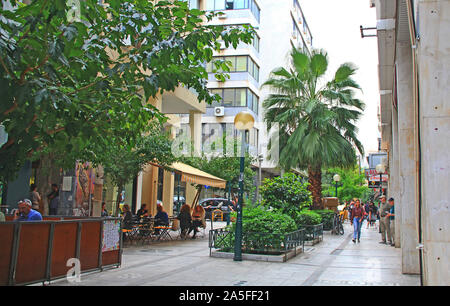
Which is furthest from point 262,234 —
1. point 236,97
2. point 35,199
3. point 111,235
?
point 236,97

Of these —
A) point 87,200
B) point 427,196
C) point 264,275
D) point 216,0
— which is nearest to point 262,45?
point 216,0

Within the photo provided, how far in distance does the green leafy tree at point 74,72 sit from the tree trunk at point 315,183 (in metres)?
15.4

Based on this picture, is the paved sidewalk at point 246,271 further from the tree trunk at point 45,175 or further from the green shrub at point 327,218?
the green shrub at point 327,218

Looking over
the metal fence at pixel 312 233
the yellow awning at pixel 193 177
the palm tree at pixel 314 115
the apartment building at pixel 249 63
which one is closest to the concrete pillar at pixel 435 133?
the metal fence at pixel 312 233

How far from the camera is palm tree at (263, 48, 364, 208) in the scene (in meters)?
21.1

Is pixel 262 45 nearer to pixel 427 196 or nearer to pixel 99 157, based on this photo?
pixel 99 157

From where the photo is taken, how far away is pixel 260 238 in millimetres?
11531

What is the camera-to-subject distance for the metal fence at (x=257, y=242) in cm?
1144

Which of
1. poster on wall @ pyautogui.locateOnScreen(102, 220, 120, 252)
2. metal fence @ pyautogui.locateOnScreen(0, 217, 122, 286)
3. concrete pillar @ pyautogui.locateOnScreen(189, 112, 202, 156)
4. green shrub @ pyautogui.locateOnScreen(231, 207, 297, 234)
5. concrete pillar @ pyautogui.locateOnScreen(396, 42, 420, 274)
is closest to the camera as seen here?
metal fence @ pyautogui.locateOnScreen(0, 217, 122, 286)

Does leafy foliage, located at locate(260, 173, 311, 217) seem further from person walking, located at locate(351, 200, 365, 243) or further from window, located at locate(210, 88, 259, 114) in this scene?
window, located at locate(210, 88, 259, 114)

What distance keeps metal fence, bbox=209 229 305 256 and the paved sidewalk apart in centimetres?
47

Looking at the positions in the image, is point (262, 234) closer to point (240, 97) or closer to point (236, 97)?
point (240, 97)

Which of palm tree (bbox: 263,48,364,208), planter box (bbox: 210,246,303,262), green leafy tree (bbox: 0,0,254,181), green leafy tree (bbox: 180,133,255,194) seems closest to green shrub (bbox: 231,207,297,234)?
planter box (bbox: 210,246,303,262)

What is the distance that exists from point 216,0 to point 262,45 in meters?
7.55
